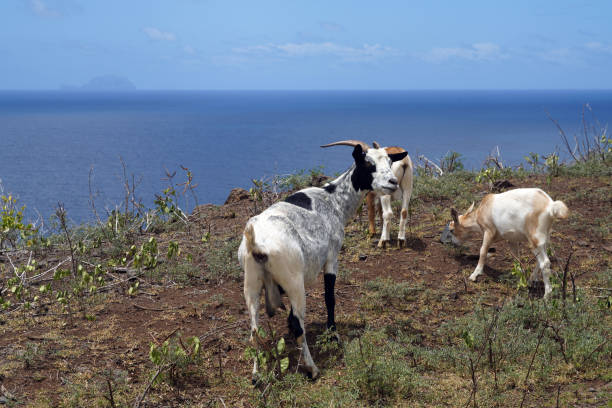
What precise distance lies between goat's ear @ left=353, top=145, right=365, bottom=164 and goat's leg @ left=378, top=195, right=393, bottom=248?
3.52 metres

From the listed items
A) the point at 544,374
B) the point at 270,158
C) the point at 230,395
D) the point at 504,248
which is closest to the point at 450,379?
the point at 544,374

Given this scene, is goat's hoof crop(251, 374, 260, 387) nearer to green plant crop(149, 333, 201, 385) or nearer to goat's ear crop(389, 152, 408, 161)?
green plant crop(149, 333, 201, 385)

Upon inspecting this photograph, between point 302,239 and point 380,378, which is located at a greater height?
point 302,239

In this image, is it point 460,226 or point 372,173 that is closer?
point 372,173

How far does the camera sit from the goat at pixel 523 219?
830cm

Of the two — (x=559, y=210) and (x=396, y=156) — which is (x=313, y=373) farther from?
(x=559, y=210)

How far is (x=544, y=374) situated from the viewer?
5.95 meters

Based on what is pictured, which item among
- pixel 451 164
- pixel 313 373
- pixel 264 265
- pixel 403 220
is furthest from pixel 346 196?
pixel 451 164

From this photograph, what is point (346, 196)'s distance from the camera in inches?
295

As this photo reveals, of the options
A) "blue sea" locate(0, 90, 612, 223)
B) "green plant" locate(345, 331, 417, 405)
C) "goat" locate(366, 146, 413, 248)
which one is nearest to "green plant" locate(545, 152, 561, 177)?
"goat" locate(366, 146, 413, 248)

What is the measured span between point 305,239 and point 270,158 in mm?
59704

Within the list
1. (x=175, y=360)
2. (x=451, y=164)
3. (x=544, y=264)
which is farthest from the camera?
(x=451, y=164)

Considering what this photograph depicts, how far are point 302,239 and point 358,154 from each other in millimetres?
1656

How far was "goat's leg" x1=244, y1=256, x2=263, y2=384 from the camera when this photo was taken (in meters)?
5.86
